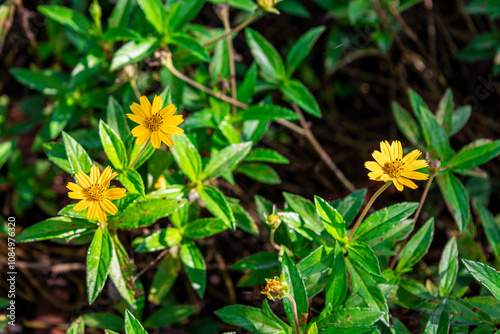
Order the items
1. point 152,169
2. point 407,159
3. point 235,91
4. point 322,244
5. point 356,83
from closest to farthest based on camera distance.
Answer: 1. point 407,159
2. point 322,244
3. point 152,169
4. point 235,91
5. point 356,83

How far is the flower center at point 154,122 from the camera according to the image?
55.1 inches

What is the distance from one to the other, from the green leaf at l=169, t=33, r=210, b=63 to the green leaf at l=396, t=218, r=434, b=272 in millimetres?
1036

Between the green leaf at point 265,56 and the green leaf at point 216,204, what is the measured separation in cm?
68

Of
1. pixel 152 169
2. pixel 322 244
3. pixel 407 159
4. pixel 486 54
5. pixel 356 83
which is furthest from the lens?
pixel 356 83

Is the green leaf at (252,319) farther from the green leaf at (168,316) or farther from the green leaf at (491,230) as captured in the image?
the green leaf at (491,230)

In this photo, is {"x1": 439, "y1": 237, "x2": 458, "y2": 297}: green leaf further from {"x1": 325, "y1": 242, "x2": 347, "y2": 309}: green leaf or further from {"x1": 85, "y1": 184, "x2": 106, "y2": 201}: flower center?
{"x1": 85, "y1": 184, "x2": 106, "y2": 201}: flower center

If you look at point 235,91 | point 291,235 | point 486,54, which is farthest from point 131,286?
point 486,54

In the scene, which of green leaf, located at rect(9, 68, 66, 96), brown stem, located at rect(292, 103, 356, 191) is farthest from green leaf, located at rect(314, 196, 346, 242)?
green leaf, located at rect(9, 68, 66, 96)

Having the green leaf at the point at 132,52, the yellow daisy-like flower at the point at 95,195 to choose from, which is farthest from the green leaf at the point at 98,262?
the green leaf at the point at 132,52

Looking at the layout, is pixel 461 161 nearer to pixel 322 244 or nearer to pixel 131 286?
pixel 322 244

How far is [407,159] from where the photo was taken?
1368 millimetres

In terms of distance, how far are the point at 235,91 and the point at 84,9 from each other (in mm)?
1211

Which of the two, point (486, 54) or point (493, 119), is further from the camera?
point (493, 119)

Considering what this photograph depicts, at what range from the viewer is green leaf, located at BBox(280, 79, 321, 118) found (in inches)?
76.0
